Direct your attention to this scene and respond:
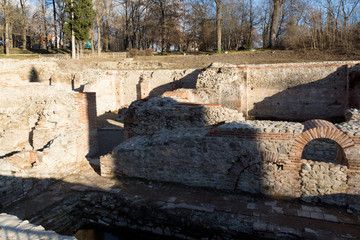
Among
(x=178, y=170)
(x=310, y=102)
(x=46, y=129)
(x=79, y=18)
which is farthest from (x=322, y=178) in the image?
(x=79, y=18)

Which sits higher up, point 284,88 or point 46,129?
point 284,88

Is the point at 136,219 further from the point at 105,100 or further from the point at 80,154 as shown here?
the point at 105,100

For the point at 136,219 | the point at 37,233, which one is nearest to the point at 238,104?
the point at 136,219

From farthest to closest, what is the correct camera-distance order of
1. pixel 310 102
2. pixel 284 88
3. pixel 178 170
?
Result: pixel 284 88 → pixel 310 102 → pixel 178 170

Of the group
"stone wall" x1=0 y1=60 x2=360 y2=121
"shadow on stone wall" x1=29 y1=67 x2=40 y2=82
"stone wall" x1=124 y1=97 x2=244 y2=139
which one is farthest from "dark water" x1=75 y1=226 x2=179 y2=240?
"shadow on stone wall" x1=29 y1=67 x2=40 y2=82

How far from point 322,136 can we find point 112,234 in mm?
4341

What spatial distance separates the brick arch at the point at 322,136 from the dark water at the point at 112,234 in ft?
9.30

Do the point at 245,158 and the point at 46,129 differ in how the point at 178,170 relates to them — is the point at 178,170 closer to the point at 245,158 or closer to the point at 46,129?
the point at 245,158

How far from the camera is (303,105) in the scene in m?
11.9

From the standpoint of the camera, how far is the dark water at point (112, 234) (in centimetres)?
459

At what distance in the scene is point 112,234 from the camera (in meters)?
Result: 4.81

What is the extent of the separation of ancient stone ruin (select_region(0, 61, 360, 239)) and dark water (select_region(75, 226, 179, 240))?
12 cm

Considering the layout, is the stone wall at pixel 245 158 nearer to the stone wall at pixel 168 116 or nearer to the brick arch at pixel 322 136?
the brick arch at pixel 322 136

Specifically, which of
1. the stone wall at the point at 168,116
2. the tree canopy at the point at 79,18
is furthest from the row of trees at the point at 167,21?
the stone wall at the point at 168,116
